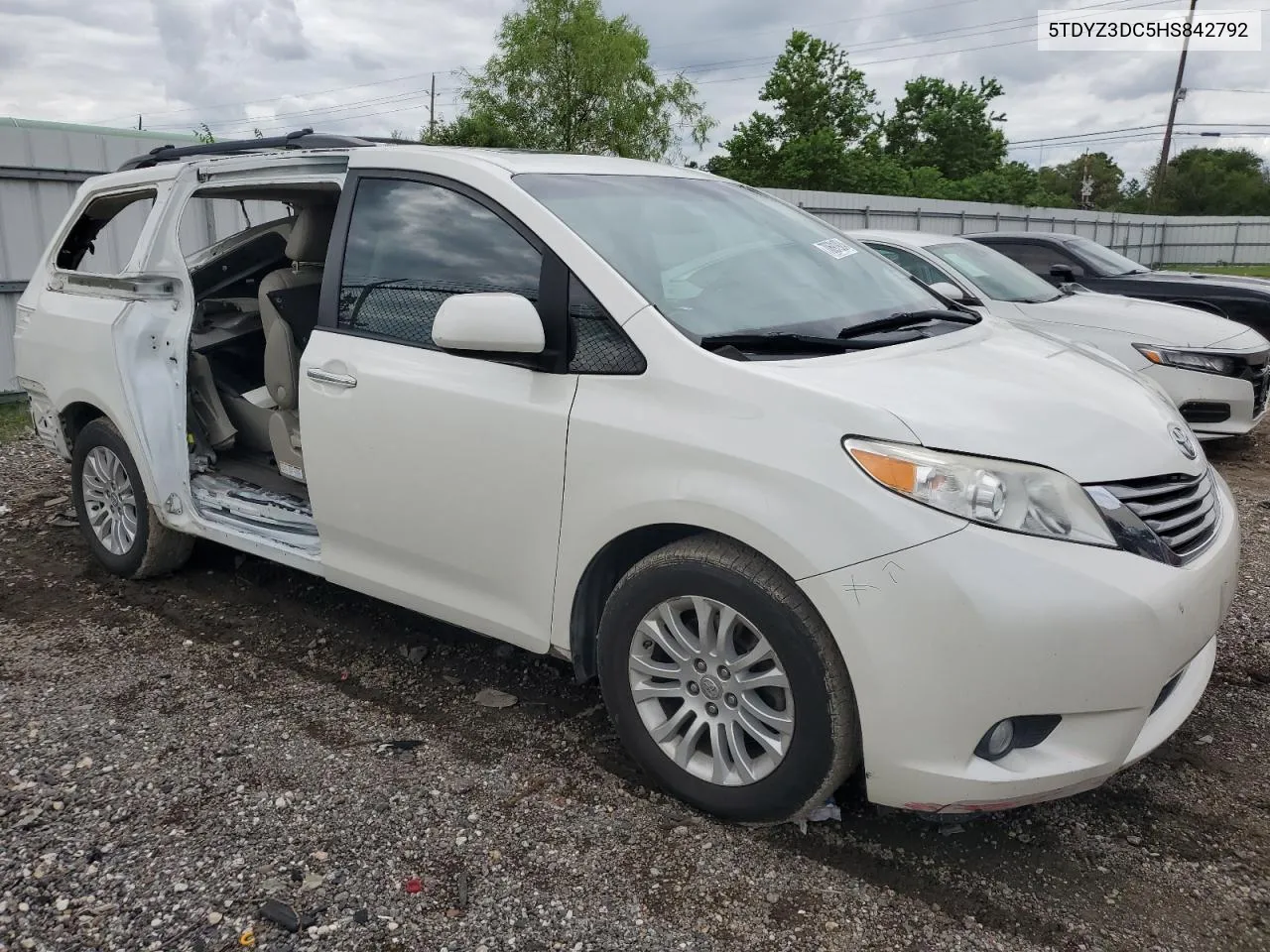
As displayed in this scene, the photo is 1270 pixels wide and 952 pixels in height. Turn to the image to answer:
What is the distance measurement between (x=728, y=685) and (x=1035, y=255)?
→ 8.41 metres

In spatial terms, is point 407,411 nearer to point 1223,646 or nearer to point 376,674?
point 376,674

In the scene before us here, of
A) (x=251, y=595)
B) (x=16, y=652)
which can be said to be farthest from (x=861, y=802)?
(x=16, y=652)

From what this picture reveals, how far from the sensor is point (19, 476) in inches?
263

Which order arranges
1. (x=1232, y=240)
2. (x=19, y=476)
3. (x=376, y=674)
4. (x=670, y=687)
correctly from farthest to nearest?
(x=1232, y=240)
(x=19, y=476)
(x=376, y=674)
(x=670, y=687)

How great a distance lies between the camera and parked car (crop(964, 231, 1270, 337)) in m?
9.06

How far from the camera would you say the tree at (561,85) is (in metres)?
32.5

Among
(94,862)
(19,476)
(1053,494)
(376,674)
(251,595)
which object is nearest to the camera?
(1053,494)

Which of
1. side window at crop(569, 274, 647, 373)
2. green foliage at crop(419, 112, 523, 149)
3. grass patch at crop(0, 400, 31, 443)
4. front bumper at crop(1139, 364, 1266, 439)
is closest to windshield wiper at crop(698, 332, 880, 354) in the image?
side window at crop(569, 274, 647, 373)

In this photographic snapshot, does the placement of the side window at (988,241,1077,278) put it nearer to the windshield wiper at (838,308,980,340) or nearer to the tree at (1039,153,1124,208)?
the windshield wiper at (838,308,980,340)

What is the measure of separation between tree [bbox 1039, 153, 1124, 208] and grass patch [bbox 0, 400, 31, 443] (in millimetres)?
70114

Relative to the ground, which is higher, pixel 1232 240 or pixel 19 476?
pixel 1232 240

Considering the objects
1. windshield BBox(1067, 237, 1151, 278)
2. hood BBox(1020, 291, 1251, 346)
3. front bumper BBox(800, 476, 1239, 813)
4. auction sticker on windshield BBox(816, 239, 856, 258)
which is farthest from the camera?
windshield BBox(1067, 237, 1151, 278)

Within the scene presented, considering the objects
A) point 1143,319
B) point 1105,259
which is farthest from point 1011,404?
point 1105,259

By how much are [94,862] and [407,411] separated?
1518mm
